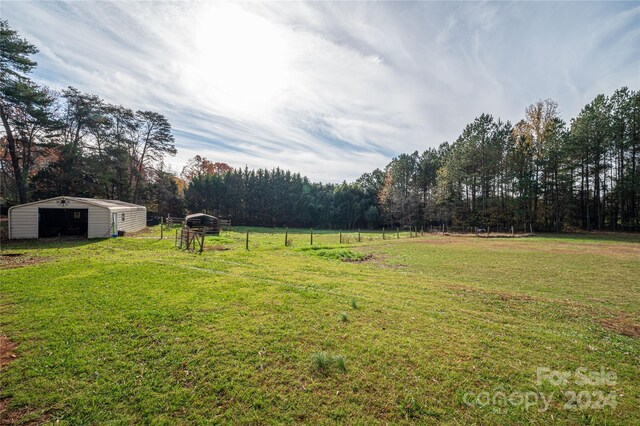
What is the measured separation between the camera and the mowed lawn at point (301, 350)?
3.20 metres

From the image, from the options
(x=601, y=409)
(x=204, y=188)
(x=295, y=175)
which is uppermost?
(x=295, y=175)

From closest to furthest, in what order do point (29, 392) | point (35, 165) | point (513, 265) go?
point (29, 392), point (513, 265), point (35, 165)

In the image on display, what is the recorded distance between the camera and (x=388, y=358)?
423cm

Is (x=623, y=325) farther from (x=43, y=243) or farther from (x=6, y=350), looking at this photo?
(x=43, y=243)

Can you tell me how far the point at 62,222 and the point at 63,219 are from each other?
0.84 feet

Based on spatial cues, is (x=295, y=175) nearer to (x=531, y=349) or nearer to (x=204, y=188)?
(x=204, y=188)

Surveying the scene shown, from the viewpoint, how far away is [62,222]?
20.2m

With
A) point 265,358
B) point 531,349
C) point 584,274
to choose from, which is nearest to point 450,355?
point 531,349

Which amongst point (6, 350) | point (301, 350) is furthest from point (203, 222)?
Answer: point (301, 350)

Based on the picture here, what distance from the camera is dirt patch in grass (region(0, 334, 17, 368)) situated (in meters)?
3.87

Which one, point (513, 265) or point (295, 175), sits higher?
point (295, 175)

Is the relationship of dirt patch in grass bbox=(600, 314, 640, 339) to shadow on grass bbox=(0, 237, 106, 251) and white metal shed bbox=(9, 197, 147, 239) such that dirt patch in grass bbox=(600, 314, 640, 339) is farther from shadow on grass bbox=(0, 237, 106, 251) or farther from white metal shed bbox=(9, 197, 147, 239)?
white metal shed bbox=(9, 197, 147, 239)

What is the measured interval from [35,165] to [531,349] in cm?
4728

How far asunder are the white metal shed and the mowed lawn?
12963 mm
